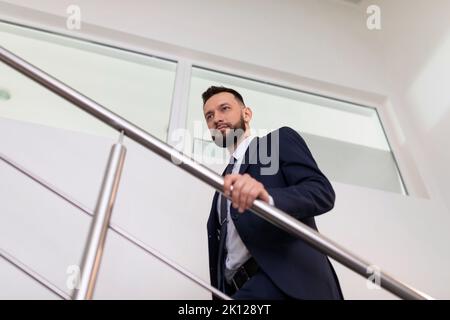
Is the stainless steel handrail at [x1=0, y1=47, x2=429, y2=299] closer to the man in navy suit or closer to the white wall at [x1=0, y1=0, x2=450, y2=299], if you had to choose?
the man in navy suit

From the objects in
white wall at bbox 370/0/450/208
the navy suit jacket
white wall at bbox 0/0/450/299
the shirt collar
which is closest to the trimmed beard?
the shirt collar

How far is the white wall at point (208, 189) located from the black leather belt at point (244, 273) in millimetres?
516

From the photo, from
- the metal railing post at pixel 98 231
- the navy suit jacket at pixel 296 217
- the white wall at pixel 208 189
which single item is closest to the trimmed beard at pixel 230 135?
the navy suit jacket at pixel 296 217

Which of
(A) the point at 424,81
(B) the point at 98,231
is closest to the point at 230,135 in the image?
(B) the point at 98,231

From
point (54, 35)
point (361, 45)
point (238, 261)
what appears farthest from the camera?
point (361, 45)

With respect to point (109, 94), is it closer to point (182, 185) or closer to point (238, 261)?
point (182, 185)

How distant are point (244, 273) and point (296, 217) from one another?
187mm

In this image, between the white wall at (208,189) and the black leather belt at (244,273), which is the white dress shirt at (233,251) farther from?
the white wall at (208,189)

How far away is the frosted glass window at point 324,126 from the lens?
1953 mm

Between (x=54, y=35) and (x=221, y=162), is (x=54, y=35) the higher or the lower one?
the higher one

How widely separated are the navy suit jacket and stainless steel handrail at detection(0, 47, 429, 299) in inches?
3.6

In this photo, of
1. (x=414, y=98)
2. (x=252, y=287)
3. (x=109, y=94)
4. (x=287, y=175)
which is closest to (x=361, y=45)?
(x=414, y=98)
